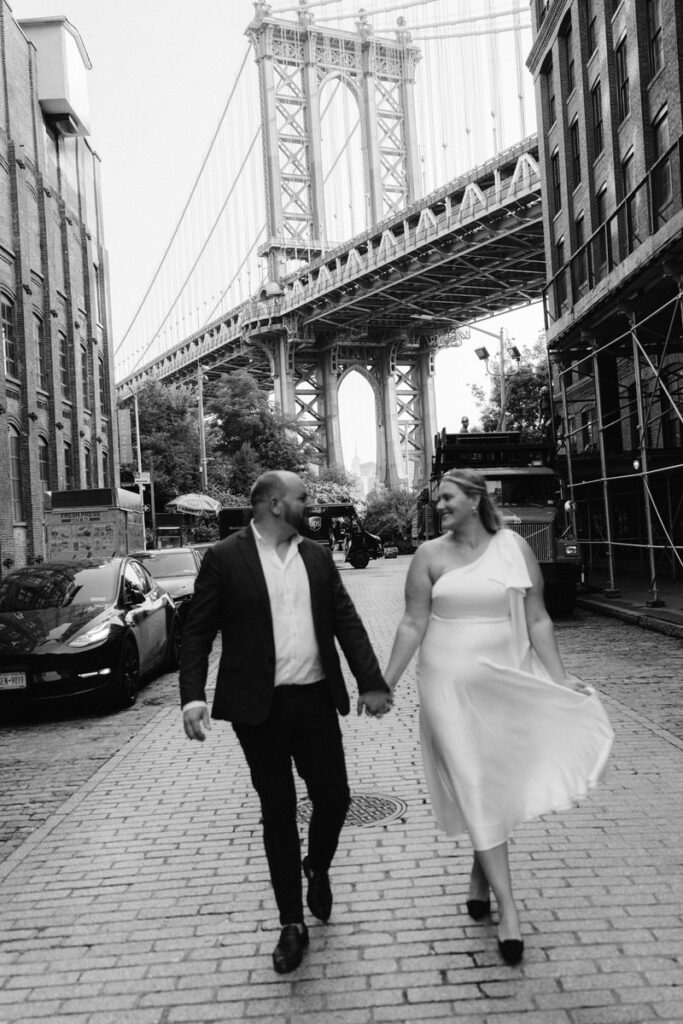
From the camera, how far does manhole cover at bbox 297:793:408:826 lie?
5.17 m

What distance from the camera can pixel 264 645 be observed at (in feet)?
11.6

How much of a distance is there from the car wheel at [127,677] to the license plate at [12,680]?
82cm

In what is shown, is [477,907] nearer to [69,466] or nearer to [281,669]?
[281,669]

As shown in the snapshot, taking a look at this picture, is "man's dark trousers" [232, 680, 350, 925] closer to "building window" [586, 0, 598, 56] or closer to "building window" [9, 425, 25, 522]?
"building window" [9, 425, 25, 522]

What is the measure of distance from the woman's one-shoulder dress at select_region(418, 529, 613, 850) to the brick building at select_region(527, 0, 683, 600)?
38.7ft

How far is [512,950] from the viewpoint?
3342mm

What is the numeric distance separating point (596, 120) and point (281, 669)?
2732 cm

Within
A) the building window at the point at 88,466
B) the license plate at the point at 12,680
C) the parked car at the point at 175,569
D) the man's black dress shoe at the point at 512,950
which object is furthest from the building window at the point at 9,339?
the man's black dress shoe at the point at 512,950

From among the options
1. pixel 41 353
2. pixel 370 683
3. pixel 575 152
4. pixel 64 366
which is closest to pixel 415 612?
pixel 370 683

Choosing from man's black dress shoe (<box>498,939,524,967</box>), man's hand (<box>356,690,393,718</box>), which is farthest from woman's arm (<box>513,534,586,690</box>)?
man's black dress shoe (<box>498,939,524,967</box>)

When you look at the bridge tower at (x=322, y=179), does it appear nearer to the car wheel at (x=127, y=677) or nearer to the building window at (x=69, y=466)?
the building window at (x=69, y=466)

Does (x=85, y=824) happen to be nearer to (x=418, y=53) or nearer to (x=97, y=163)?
(x=97, y=163)

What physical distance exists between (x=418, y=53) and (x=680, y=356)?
93.0 meters

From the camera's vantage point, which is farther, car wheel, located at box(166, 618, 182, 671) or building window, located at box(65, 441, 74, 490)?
building window, located at box(65, 441, 74, 490)
